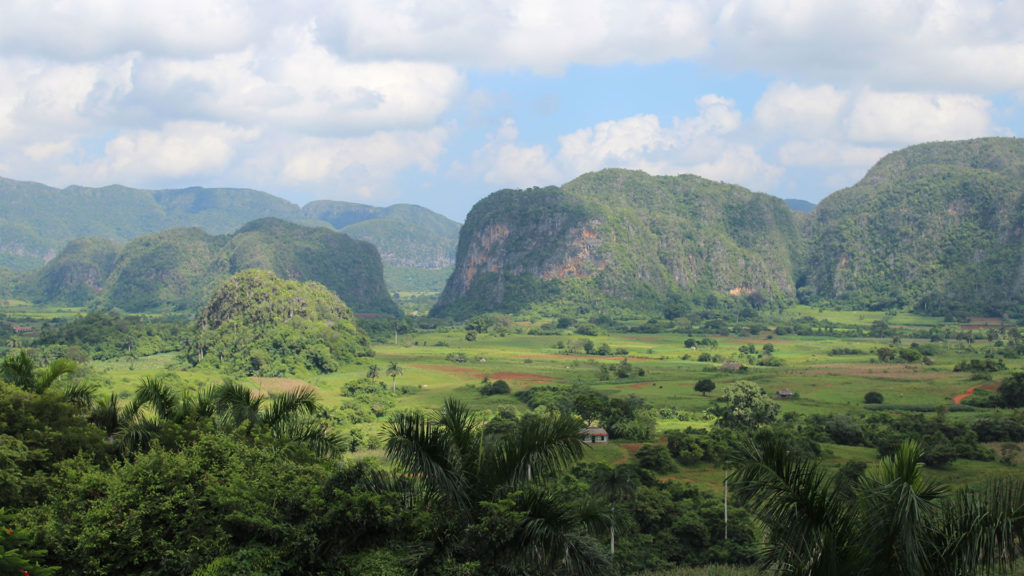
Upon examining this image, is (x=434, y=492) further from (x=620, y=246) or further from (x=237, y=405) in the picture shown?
(x=620, y=246)

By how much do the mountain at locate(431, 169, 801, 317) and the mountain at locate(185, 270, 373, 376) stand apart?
5039 cm

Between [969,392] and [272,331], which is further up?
[272,331]

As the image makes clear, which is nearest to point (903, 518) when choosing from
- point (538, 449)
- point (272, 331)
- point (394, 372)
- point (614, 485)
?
point (538, 449)

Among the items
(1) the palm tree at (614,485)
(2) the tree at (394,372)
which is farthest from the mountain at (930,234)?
(1) the palm tree at (614,485)

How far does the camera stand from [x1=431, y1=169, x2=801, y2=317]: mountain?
127 meters

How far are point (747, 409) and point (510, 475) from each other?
3498 cm

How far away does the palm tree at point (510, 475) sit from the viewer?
762 centimetres

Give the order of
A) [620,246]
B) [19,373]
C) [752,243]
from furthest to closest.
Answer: [752,243] → [620,246] → [19,373]

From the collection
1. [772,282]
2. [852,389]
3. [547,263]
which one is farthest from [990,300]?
[852,389]

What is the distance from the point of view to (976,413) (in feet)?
137

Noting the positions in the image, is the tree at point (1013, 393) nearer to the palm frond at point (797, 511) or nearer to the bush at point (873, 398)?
the bush at point (873, 398)

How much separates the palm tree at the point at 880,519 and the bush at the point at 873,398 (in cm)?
4400

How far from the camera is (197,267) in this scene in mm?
138500

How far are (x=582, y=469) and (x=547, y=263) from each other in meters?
103
